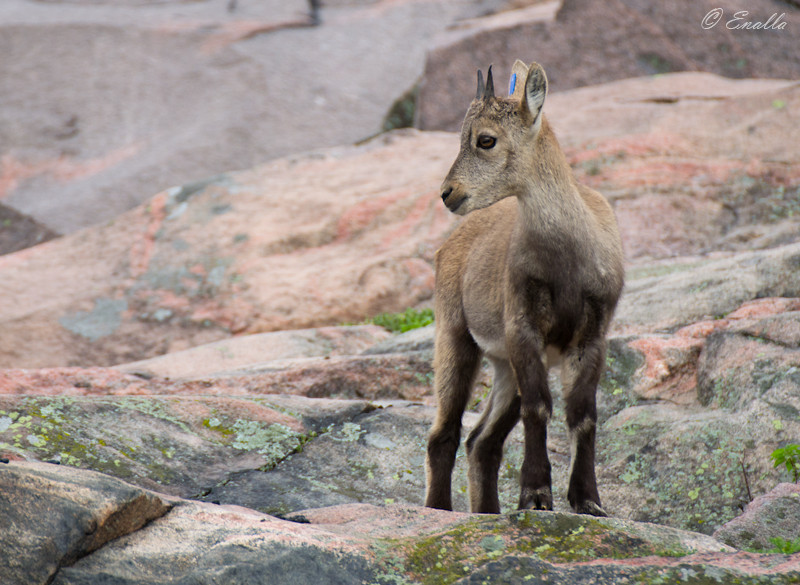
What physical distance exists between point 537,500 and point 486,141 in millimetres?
1959

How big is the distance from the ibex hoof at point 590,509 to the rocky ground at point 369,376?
0.26 meters

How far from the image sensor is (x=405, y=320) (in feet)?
30.7

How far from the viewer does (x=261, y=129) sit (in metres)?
16.8

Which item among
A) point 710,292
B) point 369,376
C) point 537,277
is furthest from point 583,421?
point 710,292

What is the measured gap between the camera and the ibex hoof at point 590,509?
14.4 ft

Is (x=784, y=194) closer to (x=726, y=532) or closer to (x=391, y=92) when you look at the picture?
(x=726, y=532)

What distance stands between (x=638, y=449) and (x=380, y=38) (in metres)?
16.3

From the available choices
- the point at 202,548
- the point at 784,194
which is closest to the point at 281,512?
the point at 202,548

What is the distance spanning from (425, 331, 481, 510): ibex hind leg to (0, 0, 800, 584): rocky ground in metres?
0.25

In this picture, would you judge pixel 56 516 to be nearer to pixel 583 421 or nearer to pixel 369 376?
pixel 583 421

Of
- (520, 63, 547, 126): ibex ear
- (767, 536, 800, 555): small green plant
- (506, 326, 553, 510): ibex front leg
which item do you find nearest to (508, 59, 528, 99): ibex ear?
(520, 63, 547, 126): ibex ear

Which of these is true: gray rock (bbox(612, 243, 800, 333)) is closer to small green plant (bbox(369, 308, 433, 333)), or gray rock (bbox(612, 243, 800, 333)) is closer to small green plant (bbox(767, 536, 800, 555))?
small green plant (bbox(369, 308, 433, 333))

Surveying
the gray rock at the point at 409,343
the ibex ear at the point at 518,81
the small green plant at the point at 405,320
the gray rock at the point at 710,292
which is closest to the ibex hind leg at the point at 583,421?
the ibex ear at the point at 518,81

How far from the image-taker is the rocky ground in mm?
3336
